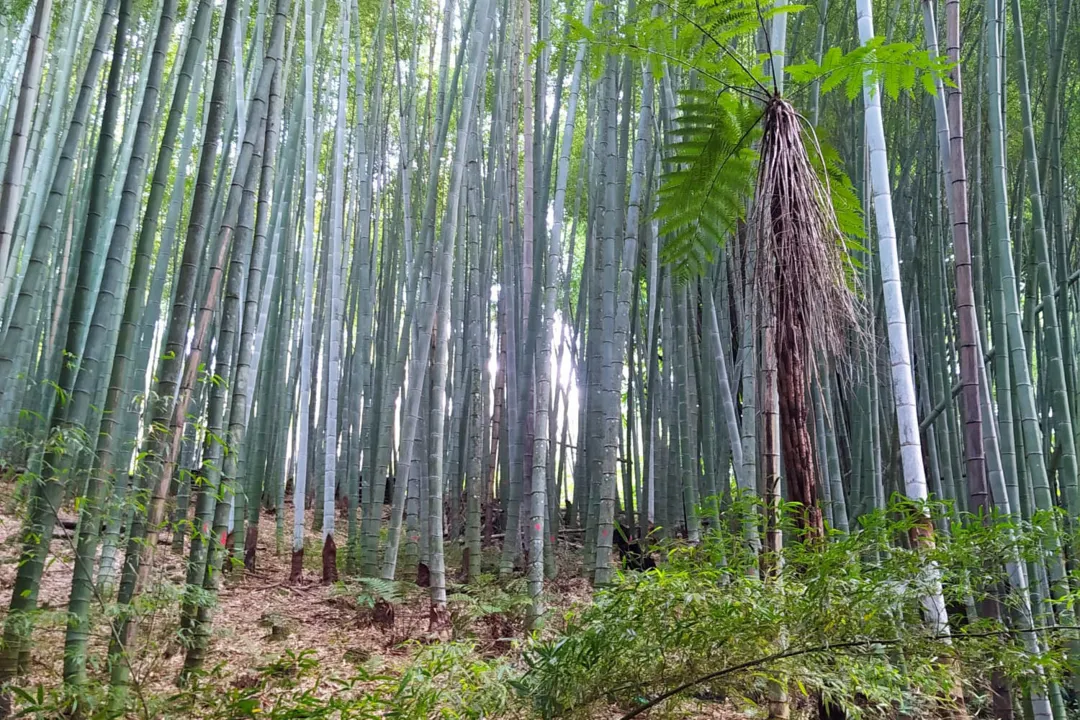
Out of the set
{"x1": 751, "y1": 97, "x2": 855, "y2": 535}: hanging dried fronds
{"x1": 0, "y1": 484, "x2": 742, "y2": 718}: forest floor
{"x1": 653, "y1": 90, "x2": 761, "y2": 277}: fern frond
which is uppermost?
{"x1": 653, "y1": 90, "x2": 761, "y2": 277}: fern frond

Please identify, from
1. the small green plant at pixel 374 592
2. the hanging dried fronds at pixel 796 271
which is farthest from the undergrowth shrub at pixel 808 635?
the small green plant at pixel 374 592

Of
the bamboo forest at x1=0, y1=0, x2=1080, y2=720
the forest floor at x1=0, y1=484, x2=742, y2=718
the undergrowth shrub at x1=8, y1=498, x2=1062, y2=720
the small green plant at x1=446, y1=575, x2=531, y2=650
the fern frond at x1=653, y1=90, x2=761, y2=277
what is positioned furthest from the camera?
the small green plant at x1=446, y1=575, x2=531, y2=650

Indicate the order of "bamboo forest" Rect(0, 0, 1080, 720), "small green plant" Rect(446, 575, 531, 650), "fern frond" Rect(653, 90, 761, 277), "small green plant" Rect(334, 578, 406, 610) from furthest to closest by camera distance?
"small green plant" Rect(334, 578, 406, 610), "small green plant" Rect(446, 575, 531, 650), "fern frond" Rect(653, 90, 761, 277), "bamboo forest" Rect(0, 0, 1080, 720)

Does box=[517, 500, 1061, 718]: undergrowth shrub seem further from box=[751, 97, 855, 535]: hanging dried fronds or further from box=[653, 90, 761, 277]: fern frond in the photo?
box=[653, 90, 761, 277]: fern frond

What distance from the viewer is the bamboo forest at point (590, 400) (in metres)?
1.69

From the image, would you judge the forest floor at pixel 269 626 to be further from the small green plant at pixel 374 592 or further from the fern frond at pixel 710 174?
the fern frond at pixel 710 174

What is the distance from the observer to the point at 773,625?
1.61 m

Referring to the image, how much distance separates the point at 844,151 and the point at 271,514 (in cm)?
502

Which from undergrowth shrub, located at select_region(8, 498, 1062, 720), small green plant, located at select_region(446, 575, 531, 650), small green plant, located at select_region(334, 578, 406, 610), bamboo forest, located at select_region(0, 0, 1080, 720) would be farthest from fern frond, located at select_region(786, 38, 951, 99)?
small green plant, located at select_region(334, 578, 406, 610)

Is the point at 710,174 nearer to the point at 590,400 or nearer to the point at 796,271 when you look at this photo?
the point at 796,271

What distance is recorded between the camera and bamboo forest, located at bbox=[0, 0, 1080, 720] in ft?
5.54

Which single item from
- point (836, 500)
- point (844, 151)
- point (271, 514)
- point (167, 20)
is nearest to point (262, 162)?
point (167, 20)

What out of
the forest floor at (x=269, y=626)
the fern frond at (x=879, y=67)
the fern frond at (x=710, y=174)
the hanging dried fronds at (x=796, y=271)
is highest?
the fern frond at (x=879, y=67)

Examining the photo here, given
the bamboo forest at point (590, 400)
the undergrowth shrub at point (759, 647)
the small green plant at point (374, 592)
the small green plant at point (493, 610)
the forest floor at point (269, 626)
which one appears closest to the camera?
the undergrowth shrub at point (759, 647)
